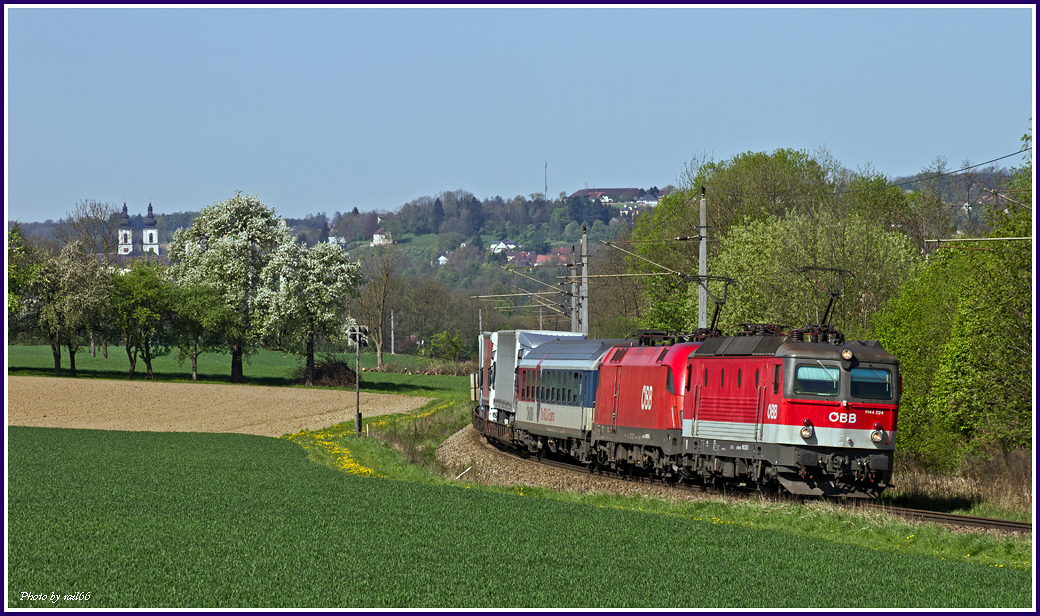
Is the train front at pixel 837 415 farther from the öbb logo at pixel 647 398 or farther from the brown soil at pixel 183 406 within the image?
the brown soil at pixel 183 406

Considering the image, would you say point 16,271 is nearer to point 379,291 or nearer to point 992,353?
point 379,291

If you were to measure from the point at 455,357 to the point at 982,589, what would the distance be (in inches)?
4322

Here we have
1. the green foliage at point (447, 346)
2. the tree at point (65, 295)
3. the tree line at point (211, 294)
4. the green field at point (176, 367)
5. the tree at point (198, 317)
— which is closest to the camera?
the tree at point (65, 295)

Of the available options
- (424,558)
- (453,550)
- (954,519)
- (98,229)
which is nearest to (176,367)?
(98,229)

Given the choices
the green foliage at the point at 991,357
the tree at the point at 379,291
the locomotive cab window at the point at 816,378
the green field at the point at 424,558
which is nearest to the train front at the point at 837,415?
the locomotive cab window at the point at 816,378

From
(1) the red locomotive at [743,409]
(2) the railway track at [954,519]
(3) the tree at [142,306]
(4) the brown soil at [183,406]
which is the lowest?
(4) the brown soil at [183,406]

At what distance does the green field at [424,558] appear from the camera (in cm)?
1288

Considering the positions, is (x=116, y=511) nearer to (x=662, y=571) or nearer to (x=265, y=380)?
(x=662, y=571)

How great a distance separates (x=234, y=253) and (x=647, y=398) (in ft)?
183

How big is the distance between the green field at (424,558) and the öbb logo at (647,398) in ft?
12.7

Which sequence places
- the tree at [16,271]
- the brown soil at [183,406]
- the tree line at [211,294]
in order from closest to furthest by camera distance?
the brown soil at [183,406], the tree at [16,271], the tree line at [211,294]

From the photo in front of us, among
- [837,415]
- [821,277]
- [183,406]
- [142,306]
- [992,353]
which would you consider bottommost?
[183,406]

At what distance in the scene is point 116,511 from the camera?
2070 centimetres

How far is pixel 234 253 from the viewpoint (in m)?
77.3
